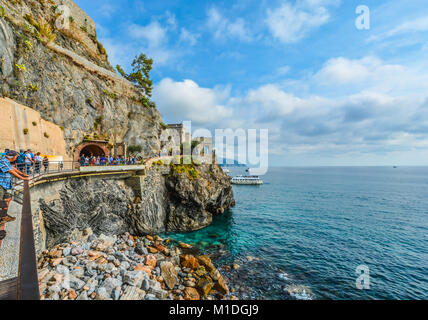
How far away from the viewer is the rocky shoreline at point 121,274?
32.7ft

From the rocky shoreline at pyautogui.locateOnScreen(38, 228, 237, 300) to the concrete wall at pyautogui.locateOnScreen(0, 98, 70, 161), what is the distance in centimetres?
1018

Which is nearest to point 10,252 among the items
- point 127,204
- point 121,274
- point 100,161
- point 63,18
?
point 121,274

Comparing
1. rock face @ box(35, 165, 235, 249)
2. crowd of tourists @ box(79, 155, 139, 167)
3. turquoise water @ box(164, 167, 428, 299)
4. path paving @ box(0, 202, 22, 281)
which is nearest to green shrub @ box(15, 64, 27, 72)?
crowd of tourists @ box(79, 155, 139, 167)

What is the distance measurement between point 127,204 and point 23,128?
12.6 metres

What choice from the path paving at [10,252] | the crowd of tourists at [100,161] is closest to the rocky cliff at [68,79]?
the crowd of tourists at [100,161]

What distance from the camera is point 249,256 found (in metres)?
19.0

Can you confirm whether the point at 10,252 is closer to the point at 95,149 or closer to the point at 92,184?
the point at 92,184

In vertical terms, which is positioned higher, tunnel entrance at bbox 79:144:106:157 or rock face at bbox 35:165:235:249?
tunnel entrance at bbox 79:144:106:157

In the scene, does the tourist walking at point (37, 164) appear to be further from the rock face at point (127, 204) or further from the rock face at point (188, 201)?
the rock face at point (188, 201)

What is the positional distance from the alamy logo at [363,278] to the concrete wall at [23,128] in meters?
32.0

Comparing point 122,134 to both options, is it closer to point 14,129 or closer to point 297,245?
point 14,129

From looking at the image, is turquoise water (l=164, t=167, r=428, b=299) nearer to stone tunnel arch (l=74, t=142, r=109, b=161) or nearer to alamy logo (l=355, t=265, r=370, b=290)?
alamy logo (l=355, t=265, r=370, b=290)

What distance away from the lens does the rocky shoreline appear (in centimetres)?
996
